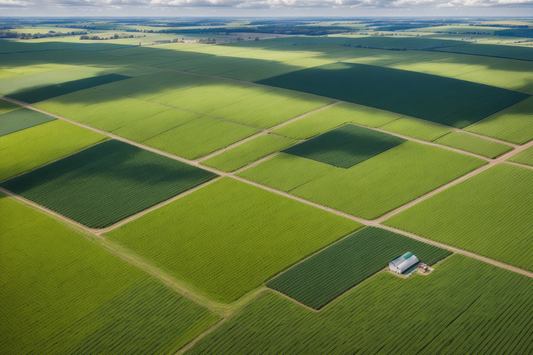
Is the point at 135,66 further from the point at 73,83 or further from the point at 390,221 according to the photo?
the point at 390,221

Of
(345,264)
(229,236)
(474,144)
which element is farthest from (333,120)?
(345,264)

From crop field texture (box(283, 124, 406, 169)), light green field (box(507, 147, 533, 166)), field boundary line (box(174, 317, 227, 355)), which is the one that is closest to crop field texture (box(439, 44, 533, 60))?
light green field (box(507, 147, 533, 166))

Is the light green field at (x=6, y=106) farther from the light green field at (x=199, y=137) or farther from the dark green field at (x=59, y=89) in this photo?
the light green field at (x=199, y=137)

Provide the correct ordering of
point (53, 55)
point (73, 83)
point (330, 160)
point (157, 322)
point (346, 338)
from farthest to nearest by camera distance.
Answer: point (53, 55) → point (73, 83) → point (330, 160) → point (157, 322) → point (346, 338)

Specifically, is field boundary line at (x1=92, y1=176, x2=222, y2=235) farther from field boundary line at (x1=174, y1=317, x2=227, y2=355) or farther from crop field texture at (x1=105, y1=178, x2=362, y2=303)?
field boundary line at (x1=174, y1=317, x2=227, y2=355)

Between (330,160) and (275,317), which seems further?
(330,160)

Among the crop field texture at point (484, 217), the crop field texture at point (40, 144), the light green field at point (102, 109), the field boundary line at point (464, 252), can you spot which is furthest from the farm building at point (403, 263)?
the light green field at point (102, 109)

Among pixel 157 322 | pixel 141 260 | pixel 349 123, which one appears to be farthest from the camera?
pixel 349 123

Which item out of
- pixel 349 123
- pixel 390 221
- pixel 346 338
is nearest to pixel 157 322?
pixel 346 338
